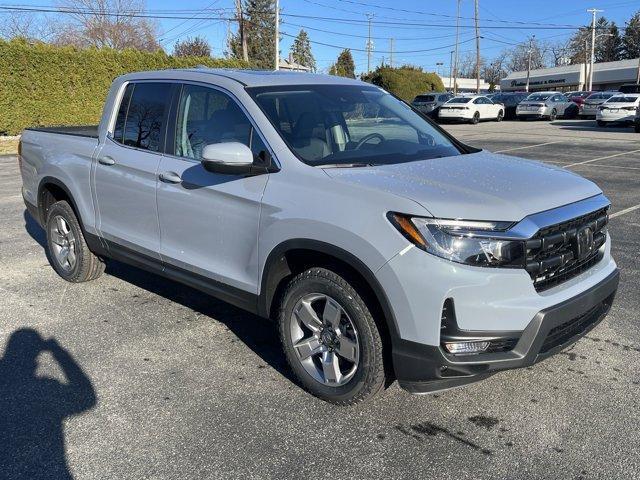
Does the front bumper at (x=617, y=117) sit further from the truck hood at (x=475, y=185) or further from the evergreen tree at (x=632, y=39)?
the evergreen tree at (x=632, y=39)

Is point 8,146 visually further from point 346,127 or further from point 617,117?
point 617,117

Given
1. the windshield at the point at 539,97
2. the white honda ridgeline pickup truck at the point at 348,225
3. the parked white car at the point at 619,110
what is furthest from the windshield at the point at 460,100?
the white honda ridgeline pickup truck at the point at 348,225

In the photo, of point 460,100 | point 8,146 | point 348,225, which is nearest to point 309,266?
point 348,225

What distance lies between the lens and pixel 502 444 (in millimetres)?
2990

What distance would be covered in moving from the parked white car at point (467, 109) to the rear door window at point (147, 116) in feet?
95.3

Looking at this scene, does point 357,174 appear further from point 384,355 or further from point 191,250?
point 191,250

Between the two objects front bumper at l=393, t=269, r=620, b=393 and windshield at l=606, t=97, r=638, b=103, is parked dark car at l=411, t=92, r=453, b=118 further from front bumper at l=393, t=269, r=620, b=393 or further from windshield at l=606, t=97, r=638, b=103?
front bumper at l=393, t=269, r=620, b=393

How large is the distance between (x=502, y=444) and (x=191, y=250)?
7.57 feet

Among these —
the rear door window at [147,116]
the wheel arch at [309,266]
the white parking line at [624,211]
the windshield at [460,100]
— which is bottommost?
the white parking line at [624,211]

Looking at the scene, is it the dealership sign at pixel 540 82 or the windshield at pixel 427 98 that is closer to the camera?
the windshield at pixel 427 98

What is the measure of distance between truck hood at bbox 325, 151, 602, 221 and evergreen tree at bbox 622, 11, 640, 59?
370 feet

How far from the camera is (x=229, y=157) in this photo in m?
3.39

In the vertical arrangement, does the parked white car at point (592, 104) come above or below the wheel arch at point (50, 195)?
above

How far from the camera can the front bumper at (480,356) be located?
283 centimetres
